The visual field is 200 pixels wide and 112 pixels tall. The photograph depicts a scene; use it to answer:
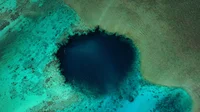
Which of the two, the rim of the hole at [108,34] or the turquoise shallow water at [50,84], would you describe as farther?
the rim of the hole at [108,34]

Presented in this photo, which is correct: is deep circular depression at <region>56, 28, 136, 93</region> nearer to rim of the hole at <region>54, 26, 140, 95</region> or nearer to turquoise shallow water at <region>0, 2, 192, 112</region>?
rim of the hole at <region>54, 26, 140, 95</region>

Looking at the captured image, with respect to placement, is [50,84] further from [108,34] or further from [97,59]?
[108,34]

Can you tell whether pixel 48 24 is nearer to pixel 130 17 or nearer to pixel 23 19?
pixel 23 19

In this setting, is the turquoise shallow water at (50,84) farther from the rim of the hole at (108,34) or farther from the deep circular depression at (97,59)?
the deep circular depression at (97,59)

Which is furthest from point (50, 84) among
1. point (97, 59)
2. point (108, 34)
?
point (108, 34)

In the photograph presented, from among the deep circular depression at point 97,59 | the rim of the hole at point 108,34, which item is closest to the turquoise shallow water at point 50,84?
the rim of the hole at point 108,34

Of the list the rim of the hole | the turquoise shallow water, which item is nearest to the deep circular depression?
the rim of the hole
